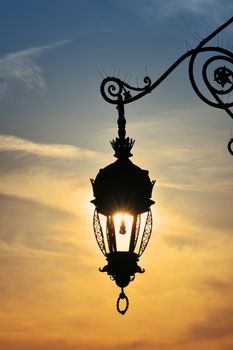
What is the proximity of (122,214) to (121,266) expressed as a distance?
2.07ft

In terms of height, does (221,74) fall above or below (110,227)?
above

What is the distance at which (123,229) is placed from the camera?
970 cm

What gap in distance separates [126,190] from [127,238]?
24.7 inches

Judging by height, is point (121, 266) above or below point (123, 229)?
below

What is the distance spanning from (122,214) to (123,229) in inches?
7.7

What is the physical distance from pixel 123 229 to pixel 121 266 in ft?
1.48

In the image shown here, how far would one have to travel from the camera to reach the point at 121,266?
9719mm

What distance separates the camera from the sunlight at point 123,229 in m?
9.70

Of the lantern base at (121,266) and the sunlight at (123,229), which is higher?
the sunlight at (123,229)

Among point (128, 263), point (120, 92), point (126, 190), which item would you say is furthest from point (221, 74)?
point (128, 263)

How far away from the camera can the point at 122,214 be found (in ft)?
32.1

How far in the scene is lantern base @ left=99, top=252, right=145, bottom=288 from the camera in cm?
970

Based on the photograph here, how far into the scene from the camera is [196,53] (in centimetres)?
1017

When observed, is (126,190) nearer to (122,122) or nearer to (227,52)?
(122,122)
